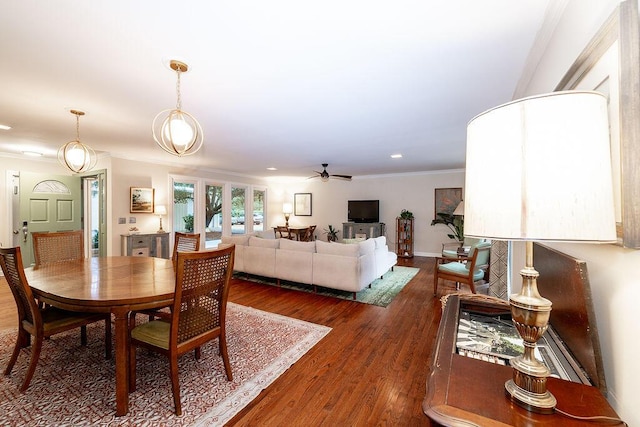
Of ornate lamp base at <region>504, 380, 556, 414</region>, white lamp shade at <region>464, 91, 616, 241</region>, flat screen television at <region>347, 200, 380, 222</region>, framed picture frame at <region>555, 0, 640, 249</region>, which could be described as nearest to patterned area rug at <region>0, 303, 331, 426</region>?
ornate lamp base at <region>504, 380, 556, 414</region>

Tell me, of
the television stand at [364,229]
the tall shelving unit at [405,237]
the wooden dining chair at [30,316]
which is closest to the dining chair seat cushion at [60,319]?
the wooden dining chair at [30,316]

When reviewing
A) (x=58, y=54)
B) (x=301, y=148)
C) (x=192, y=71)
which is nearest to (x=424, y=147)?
(x=301, y=148)

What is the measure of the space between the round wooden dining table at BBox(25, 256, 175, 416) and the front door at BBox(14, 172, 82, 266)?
12.3ft

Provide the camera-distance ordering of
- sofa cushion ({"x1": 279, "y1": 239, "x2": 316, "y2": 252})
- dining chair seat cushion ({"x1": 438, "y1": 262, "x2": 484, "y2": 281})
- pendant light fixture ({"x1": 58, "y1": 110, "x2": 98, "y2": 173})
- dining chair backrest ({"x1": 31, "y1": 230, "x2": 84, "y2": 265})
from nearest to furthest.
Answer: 1. dining chair backrest ({"x1": 31, "y1": 230, "x2": 84, "y2": 265})
2. pendant light fixture ({"x1": 58, "y1": 110, "x2": 98, "y2": 173})
3. dining chair seat cushion ({"x1": 438, "y1": 262, "x2": 484, "y2": 281})
4. sofa cushion ({"x1": 279, "y1": 239, "x2": 316, "y2": 252})

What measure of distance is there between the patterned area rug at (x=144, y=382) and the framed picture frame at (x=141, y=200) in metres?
3.02

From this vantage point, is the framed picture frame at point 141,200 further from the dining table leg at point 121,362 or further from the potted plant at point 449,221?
the potted plant at point 449,221

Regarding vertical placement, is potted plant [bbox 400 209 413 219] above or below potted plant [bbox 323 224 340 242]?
above

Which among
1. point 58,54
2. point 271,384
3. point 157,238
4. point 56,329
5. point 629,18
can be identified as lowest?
point 271,384

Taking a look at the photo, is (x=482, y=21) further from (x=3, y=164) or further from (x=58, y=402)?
(x=3, y=164)

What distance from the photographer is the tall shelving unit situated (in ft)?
24.0

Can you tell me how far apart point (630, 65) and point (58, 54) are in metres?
2.98

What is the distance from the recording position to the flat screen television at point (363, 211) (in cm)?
793

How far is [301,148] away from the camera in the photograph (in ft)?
15.5

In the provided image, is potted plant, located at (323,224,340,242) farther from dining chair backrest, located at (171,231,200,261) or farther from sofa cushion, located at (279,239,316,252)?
dining chair backrest, located at (171,231,200,261)
